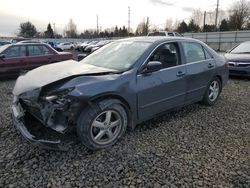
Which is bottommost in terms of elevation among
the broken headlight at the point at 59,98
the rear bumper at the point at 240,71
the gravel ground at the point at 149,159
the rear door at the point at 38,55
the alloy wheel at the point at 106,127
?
the gravel ground at the point at 149,159

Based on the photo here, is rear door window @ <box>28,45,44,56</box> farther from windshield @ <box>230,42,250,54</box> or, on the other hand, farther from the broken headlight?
windshield @ <box>230,42,250,54</box>

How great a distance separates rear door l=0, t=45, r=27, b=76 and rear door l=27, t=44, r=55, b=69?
0.21 meters

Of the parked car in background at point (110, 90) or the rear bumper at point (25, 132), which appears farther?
the parked car in background at point (110, 90)

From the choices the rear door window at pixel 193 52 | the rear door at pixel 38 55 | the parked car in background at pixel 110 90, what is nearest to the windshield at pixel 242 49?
the rear door window at pixel 193 52

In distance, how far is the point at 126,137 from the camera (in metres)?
3.56

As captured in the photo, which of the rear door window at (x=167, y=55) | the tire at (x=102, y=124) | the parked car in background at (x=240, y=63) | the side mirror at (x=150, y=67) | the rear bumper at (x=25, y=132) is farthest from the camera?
the parked car in background at (x=240, y=63)

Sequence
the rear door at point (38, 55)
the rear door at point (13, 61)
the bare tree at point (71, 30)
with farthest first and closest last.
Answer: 1. the bare tree at point (71, 30)
2. the rear door at point (38, 55)
3. the rear door at point (13, 61)

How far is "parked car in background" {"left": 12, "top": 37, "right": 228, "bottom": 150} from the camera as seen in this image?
9.47ft

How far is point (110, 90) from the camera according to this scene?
10.1 ft

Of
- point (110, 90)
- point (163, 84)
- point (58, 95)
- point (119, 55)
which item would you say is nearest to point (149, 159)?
point (110, 90)

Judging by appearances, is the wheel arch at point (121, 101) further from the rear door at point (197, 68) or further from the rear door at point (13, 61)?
the rear door at point (13, 61)

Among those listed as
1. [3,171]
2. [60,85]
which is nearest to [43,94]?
[60,85]

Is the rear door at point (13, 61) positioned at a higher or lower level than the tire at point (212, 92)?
higher

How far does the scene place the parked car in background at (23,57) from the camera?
313 inches
